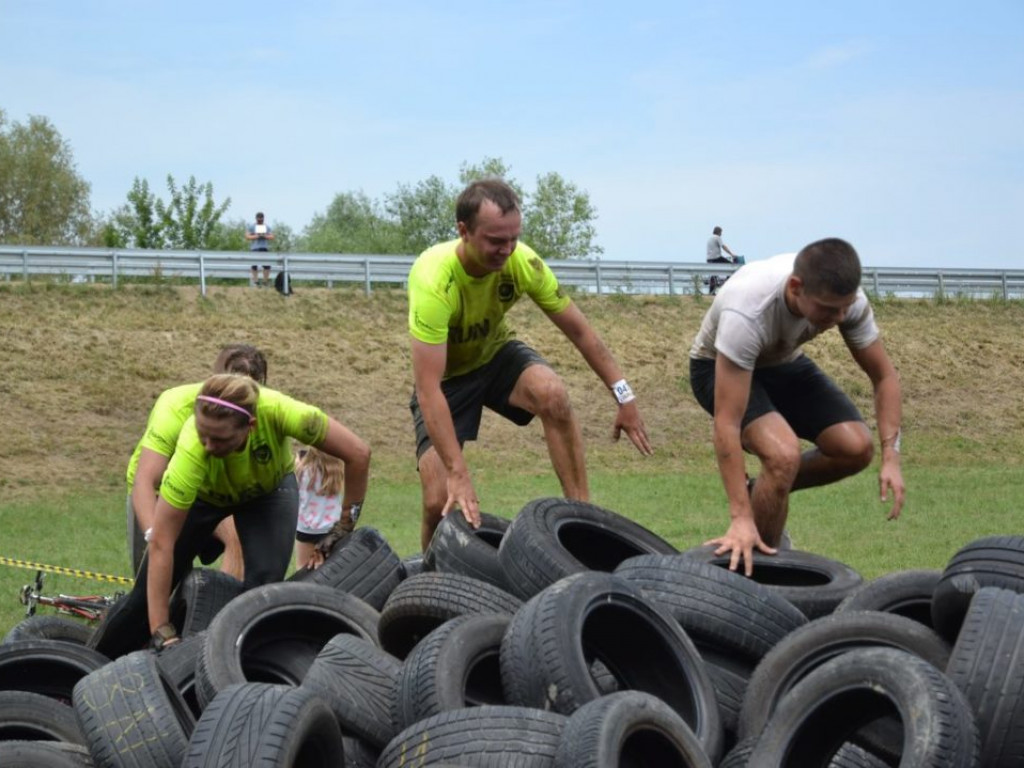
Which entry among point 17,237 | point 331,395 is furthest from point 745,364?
point 17,237

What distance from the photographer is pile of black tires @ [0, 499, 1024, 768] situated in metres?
5.07

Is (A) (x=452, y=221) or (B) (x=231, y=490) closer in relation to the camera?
(B) (x=231, y=490)

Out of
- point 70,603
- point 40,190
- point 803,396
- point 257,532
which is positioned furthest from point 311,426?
point 40,190

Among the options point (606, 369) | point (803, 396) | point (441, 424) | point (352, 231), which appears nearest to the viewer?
point (441, 424)

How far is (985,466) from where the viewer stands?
26094mm

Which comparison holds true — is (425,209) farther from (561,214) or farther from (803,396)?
(803,396)

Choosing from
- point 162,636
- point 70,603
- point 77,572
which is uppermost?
point 162,636

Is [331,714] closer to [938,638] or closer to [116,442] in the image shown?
[938,638]

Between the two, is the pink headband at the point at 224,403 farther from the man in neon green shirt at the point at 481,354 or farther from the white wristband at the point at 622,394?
the white wristband at the point at 622,394

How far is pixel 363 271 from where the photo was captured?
34.7 metres

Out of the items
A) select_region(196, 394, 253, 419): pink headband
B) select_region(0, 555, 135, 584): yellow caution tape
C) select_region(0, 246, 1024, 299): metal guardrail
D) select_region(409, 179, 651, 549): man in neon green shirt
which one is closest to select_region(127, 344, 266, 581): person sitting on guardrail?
select_region(196, 394, 253, 419): pink headband

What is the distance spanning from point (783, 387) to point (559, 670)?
3.16 metres

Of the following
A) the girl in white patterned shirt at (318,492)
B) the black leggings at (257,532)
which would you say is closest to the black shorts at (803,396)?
the black leggings at (257,532)

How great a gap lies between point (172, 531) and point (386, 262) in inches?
1091
